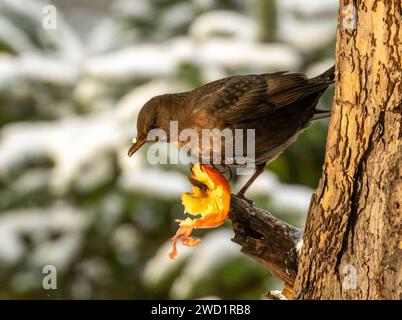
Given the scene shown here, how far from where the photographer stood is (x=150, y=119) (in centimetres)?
293

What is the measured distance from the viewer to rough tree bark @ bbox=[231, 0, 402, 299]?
2.09 metres

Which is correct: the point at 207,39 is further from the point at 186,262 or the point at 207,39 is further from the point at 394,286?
the point at 394,286

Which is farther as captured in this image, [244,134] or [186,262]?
[186,262]

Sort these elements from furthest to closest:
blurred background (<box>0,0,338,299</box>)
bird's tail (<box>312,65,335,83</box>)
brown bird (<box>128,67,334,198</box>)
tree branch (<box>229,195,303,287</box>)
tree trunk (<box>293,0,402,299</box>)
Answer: blurred background (<box>0,0,338,299</box>), brown bird (<box>128,67,334,198</box>), bird's tail (<box>312,65,335,83</box>), tree branch (<box>229,195,303,287</box>), tree trunk (<box>293,0,402,299</box>)

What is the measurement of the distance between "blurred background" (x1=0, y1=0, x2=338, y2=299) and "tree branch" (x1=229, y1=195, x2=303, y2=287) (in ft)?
4.58

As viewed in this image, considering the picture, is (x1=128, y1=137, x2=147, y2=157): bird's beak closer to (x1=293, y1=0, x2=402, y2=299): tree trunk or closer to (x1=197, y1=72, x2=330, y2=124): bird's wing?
(x1=197, y1=72, x2=330, y2=124): bird's wing

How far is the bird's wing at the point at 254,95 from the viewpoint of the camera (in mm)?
2879

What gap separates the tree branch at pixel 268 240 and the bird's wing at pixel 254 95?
1.46 ft

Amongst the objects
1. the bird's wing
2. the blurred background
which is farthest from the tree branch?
the blurred background

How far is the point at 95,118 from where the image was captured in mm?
4754

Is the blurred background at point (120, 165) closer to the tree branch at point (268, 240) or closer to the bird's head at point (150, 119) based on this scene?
the bird's head at point (150, 119)

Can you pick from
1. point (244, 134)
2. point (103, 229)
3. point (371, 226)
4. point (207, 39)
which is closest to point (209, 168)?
point (244, 134)
